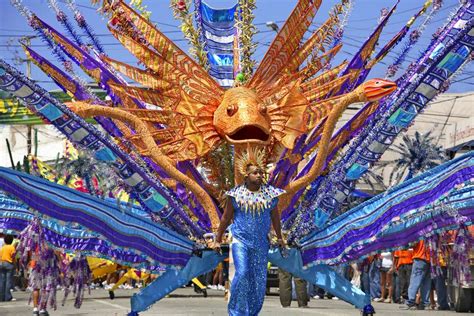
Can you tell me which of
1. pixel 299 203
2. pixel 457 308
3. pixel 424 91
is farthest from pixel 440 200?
pixel 457 308

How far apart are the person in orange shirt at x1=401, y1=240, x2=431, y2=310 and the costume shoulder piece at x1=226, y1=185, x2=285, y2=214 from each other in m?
6.94

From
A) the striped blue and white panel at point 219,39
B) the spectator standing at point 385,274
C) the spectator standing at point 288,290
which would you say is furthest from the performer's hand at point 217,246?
the spectator standing at point 385,274

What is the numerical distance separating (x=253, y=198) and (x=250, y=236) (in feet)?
1.24

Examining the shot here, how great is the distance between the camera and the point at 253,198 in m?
9.45

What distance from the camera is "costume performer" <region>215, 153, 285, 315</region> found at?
931 cm

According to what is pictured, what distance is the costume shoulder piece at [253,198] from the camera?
371 inches

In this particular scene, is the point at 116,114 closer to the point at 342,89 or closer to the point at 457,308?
the point at 342,89

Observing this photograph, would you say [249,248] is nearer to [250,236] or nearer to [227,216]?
[250,236]

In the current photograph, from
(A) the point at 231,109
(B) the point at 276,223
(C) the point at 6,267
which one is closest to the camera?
(B) the point at 276,223

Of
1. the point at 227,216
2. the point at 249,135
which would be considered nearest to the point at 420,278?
the point at 249,135

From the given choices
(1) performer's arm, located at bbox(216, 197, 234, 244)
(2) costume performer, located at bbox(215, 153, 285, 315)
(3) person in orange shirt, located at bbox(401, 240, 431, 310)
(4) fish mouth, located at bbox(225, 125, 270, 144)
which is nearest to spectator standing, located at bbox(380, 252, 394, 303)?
(3) person in orange shirt, located at bbox(401, 240, 431, 310)

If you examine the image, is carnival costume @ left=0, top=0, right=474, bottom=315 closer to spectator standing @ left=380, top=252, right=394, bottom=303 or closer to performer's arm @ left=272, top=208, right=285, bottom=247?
performer's arm @ left=272, top=208, right=285, bottom=247

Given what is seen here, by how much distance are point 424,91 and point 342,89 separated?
4.41 feet

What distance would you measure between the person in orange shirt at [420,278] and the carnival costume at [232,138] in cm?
513
